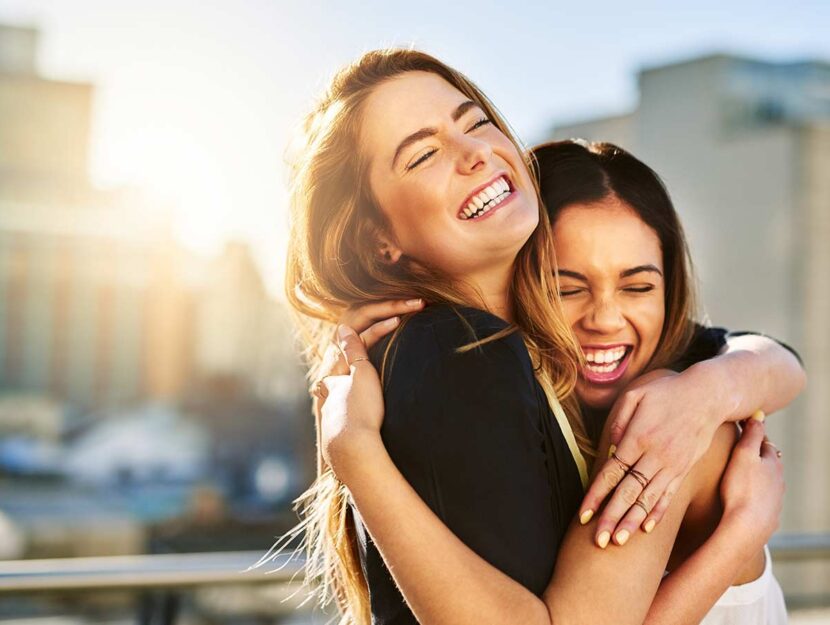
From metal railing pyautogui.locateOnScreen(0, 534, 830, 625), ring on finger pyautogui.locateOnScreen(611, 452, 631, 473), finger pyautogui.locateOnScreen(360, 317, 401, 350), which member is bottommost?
metal railing pyautogui.locateOnScreen(0, 534, 830, 625)

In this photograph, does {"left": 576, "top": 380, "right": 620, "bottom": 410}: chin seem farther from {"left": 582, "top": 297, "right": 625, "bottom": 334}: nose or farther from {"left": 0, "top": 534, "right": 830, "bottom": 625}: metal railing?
{"left": 0, "top": 534, "right": 830, "bottom": 625}: metal railing

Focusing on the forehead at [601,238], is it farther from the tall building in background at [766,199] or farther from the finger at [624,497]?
the tall building in background at [766,199]

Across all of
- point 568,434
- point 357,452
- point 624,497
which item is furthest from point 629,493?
point 357,452

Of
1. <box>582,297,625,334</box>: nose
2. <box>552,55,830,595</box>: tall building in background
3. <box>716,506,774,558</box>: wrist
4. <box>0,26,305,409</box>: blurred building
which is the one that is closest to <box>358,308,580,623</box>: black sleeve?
<box>716,506,774,558</box>: wrist

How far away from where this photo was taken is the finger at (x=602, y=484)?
1.47 metres

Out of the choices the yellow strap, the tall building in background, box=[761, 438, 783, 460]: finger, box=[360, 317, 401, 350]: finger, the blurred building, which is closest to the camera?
the yellow strap

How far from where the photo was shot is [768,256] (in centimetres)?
2903

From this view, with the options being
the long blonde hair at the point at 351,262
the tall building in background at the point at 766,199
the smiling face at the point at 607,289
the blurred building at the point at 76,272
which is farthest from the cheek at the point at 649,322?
the blurred building at the point at 76,272

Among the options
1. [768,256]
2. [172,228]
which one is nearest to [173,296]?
[172,228]

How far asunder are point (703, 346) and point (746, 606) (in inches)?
20.7

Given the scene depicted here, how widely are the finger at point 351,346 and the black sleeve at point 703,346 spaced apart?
643 mm

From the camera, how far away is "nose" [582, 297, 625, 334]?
196cm

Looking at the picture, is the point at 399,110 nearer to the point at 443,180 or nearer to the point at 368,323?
the point at 443,180

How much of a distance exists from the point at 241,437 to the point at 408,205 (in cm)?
5954
